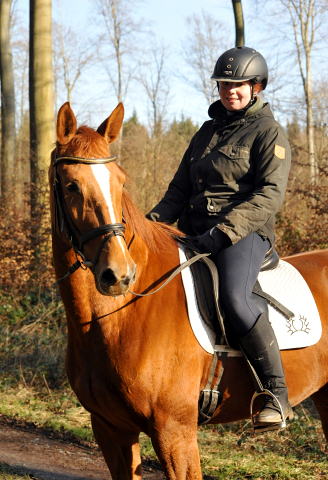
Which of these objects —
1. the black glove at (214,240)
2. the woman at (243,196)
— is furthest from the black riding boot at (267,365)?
the black glove at (214,240)

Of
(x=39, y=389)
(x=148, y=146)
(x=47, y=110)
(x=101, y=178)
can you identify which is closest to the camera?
(x=101, y=178)

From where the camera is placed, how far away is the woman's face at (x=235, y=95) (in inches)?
124

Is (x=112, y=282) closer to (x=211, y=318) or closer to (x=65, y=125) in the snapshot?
(x=211, y=318)

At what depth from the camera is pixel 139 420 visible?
2.56 meters

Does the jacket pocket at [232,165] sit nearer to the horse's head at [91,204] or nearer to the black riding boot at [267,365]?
the horse's head at [91,204]

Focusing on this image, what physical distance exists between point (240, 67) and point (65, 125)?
1.35m

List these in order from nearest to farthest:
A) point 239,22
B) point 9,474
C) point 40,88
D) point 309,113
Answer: point 9,474 → point 40,88 → point 239,22 → point 309,113

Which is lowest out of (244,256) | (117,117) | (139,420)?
(139,420)

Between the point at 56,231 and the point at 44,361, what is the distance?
4.46 m

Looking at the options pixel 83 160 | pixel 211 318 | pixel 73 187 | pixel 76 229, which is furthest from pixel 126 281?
pixel 211 318

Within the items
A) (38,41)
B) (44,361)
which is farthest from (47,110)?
(44,361)

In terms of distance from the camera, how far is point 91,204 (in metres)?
2.31

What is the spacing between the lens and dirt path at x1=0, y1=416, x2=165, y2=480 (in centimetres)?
414

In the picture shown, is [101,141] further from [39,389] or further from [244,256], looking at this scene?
[39,389]
